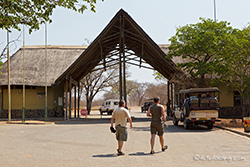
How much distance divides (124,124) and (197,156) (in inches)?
98.2

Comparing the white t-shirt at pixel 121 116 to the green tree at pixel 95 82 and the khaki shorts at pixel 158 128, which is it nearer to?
the khaki shorts at pixel 158 128

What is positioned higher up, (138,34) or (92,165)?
(138,34)

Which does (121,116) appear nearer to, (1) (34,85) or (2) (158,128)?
(2) (158,128)

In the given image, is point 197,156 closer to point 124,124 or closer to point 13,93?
point 124,124

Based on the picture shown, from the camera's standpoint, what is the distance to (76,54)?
130ft

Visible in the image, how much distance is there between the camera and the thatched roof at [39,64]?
1340 inches

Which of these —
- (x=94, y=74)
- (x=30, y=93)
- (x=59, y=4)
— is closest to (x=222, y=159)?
(x=59, y=4)

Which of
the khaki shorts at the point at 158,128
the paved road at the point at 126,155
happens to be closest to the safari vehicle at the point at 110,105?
the paved road at the point at 126,155

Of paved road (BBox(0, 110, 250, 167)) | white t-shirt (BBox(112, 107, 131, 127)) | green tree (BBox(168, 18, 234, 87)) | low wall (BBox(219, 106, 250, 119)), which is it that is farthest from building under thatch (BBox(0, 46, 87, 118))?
white t-shirt (BBox(112, 107, 131, 127))

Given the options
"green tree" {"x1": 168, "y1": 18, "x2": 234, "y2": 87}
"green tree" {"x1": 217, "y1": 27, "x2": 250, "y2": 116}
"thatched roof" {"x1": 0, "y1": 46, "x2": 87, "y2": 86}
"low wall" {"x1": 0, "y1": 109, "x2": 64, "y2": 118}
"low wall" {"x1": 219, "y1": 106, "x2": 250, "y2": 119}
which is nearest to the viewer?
"green tree" {"x1": 217, "y1": 27, "x2": 250, "y2": 116}

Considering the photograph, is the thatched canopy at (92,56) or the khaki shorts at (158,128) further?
the thatched canopy at (92,56)

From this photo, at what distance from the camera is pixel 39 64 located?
1484 inches

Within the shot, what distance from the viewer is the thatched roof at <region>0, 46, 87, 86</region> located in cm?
3403

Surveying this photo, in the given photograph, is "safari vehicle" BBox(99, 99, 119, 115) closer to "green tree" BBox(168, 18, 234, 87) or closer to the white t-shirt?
"green tree" BBox(168, 18, 234, 87)
